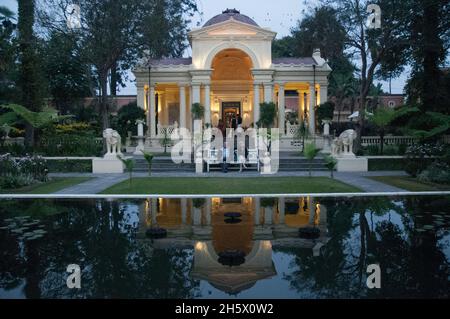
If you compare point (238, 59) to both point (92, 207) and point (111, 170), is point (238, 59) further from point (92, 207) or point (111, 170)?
point (92, 207)

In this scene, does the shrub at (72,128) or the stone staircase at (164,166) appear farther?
the shrub at (72,128)

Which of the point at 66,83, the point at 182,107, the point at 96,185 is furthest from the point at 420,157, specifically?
the point at 66,83

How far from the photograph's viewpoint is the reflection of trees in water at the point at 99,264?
570 cm

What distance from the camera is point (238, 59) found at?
3616 cm

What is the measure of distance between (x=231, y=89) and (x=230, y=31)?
20.6ft

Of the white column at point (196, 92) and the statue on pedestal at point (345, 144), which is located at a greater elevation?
the white column at point (196, 92)

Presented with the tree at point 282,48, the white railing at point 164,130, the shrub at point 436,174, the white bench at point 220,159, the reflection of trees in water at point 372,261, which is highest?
the tree at point 282,48

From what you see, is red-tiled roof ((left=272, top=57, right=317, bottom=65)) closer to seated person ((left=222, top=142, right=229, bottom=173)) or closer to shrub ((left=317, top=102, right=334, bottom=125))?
shrub ((left=317, top=102, right=334, bottom=125))

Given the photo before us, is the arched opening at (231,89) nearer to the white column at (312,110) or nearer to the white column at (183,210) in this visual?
the white column at (312,110)

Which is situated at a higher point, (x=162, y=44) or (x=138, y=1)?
(x=138, y=1)

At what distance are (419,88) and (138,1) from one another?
19.6 m

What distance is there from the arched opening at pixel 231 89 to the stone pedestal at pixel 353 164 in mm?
15781

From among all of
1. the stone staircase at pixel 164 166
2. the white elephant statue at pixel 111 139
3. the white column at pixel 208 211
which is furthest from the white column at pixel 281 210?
the white elephant statue at pixel 111 139
